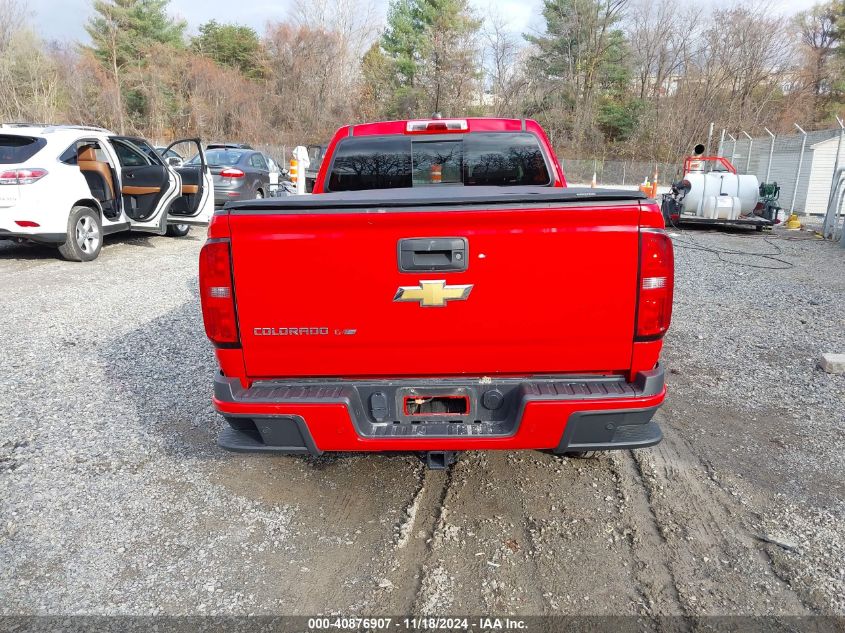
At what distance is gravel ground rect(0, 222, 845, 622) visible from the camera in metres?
2.36

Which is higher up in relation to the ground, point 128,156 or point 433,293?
point 128,156

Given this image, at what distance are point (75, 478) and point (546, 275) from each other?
2.80 metres

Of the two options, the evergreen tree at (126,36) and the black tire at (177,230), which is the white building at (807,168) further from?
the evergreen tree at (126,36)

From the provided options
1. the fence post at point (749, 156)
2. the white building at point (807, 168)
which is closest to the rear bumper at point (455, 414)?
the white building at point (807, 168)

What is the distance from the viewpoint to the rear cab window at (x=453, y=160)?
4.25 meters

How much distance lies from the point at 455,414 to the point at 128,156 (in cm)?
951

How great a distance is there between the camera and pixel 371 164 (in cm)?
435

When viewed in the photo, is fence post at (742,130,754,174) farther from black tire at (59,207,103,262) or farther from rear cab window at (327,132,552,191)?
black tire at (59,207,103,262)

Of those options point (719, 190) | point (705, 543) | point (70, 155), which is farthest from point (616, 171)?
point (705, 543)

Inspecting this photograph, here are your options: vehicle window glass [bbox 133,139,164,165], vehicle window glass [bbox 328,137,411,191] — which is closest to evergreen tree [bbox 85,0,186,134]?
vehicle window glass [bbox 133,139,164,165]

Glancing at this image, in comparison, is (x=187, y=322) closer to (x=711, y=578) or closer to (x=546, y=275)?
(x=546, y=275)

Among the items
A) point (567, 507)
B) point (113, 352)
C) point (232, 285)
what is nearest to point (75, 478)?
point (232, 285)

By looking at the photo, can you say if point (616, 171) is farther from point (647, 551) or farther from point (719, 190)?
point (647, 551)

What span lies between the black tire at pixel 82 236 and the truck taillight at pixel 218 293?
7262 millimetres
